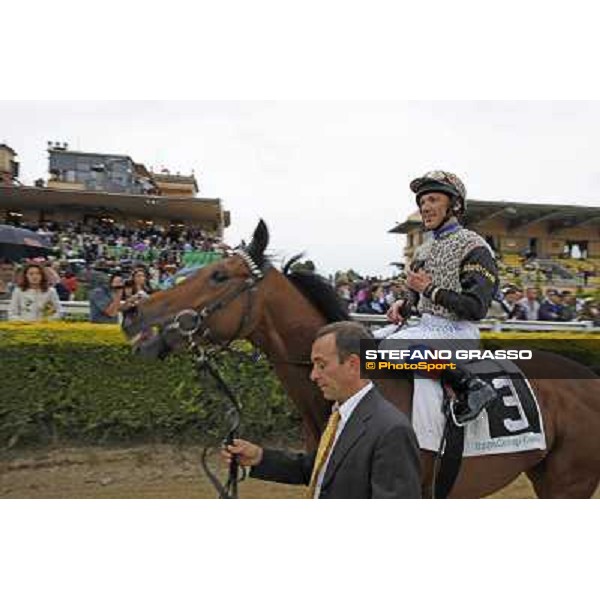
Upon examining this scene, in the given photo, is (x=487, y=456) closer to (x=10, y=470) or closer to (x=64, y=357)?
(x=64, y=357)

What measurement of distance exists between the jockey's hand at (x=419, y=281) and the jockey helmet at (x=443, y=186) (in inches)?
13.8

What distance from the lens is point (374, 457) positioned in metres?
1.59

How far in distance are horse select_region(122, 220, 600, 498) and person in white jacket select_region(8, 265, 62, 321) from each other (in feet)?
7.98


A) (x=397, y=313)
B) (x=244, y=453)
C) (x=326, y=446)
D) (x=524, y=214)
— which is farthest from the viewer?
(x=524, y=214)

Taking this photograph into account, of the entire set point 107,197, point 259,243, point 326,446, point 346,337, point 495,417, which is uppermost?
point 107,197

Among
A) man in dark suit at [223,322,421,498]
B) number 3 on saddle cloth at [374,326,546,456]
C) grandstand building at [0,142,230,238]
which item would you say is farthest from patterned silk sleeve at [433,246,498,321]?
grandstand building at [0,142,230,238]

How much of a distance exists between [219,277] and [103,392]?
2.53 metres

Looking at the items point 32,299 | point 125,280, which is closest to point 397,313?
point 125,280

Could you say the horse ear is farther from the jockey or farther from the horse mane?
the jockey

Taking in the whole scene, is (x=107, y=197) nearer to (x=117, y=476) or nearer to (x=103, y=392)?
(x=103, y=392)

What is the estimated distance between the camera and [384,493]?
1559mm

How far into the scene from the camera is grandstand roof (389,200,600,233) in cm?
311

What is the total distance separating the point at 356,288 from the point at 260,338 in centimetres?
166

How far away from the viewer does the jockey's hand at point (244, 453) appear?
2.03 metres
